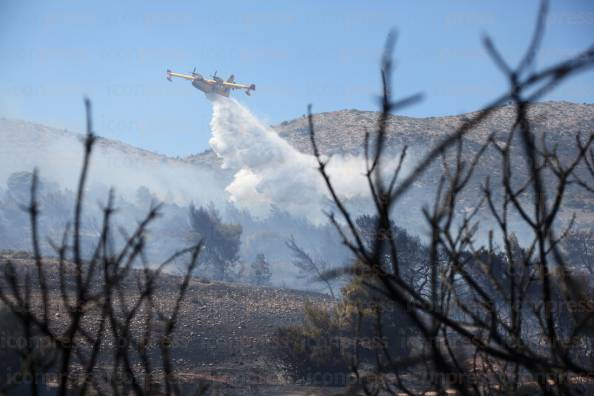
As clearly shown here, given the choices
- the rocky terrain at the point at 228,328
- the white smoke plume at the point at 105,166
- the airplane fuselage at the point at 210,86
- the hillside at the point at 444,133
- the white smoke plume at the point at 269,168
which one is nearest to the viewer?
the rocky terrain at the point at 228,328

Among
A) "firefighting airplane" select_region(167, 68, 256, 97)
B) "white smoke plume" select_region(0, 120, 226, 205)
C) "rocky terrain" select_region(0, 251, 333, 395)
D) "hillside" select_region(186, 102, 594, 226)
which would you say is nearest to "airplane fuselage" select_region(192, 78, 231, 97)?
"firefighting airplane" select_region(167, 68, 256, 97)

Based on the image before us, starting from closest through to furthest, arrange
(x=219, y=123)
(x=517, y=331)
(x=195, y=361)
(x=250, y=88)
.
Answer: (x=517, y=331) → (x=195, y=361) → (x=250, y=88) → (x=219, y=123)

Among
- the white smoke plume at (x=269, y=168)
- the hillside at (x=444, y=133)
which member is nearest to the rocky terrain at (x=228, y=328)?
the white smoke plume at (x=269, y=168)

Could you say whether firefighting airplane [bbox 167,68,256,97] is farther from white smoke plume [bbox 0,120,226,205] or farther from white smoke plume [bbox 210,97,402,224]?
white smoke plume [bbox 0,120,226,205]

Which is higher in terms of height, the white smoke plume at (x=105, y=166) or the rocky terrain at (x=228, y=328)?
the white smoke plume at (x=105, y=166)

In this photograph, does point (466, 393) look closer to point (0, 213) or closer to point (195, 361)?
point (195, 361)

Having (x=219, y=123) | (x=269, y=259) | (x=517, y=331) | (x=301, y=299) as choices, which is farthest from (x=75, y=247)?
(x=269, y=259)

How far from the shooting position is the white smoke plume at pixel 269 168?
67875mm

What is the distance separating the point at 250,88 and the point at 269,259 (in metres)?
21.0

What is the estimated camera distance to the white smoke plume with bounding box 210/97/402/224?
6788 cm

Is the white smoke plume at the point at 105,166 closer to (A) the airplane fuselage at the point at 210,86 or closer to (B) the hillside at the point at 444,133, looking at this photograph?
(B) the hillside at the point at 444,133

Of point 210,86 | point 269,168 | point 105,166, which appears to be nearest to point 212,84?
point 210,86

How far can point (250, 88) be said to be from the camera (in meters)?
59.9

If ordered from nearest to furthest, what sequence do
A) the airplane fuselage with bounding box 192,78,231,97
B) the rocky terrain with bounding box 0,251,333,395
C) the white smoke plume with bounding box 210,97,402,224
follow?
the rocky terrain with bounding box 0,251,333,395 → the airplane fuselage with bounding box 192,78,231,97 → the white smoke plume with bounding box 210,97,402,224
